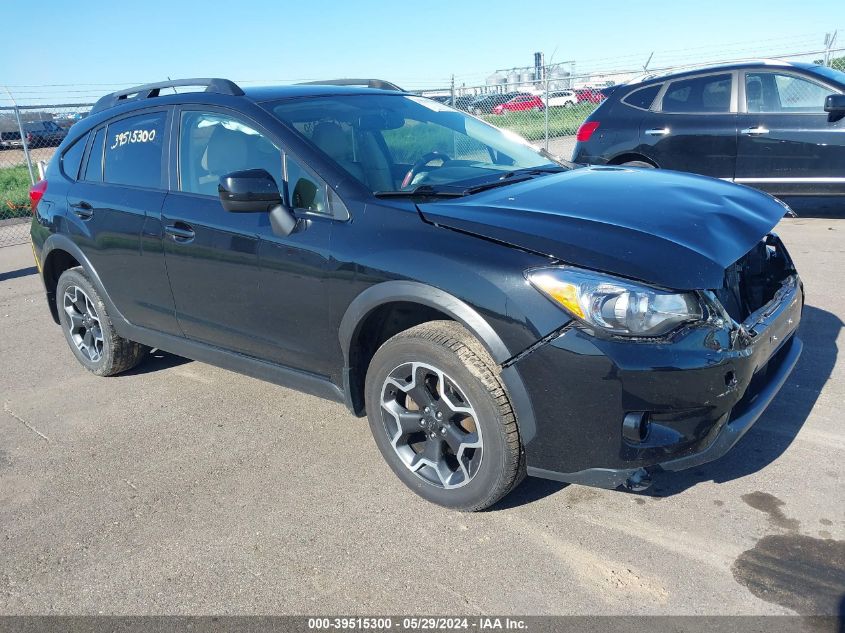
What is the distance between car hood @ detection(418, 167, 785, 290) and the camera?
2770 millimetres

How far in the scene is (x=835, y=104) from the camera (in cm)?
761

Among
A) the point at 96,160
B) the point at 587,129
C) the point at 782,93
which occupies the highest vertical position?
the point at 782,93

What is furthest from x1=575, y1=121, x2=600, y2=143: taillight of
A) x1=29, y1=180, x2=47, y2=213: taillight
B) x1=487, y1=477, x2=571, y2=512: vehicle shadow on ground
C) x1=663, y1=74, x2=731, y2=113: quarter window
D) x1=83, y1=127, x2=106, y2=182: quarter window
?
x1=487, y1=477, x2=571, y2=512: vehicle shadow on ground

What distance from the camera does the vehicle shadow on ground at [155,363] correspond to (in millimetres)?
5285

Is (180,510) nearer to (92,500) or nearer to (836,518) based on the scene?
(92,500)

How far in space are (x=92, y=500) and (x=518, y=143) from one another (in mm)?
3007

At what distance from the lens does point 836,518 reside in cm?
297

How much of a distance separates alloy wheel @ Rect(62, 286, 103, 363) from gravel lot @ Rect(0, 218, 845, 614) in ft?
2.54

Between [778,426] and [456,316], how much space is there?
1.87 metres

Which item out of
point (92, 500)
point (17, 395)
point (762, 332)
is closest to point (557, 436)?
point (762, 332)

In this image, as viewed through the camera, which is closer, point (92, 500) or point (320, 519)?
point (320, 519)

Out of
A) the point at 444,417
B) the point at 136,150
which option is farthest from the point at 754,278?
the point at 136,150

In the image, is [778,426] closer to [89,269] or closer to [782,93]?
[89,269]

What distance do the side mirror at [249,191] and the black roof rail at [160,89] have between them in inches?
27.3
